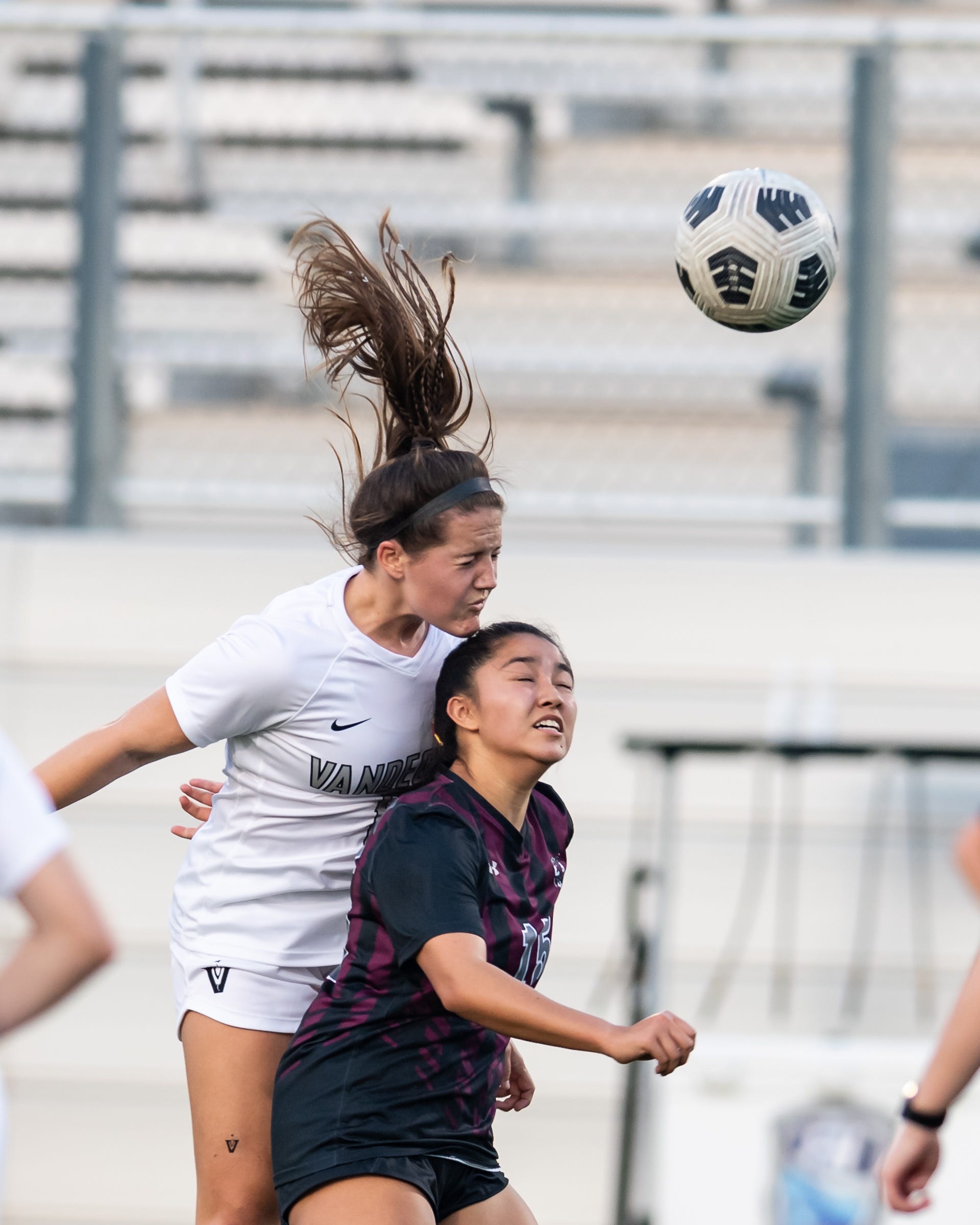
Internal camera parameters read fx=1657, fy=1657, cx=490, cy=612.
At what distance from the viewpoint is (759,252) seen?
10.8 ft

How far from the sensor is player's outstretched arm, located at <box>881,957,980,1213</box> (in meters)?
2.26

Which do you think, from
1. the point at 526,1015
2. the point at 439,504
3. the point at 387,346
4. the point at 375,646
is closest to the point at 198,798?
the point at 375,646

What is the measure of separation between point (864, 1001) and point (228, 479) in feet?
10.2

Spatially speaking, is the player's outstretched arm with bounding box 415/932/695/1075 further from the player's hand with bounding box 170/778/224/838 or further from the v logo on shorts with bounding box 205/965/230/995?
the player's hand with bounding box 170/778/224/838

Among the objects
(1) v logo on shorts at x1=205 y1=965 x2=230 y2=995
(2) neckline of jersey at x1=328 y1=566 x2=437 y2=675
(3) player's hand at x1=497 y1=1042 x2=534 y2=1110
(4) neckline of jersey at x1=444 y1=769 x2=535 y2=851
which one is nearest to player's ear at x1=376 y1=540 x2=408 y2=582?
(2) neckline of jersey at x1=328 y1=566 x2=437 y2=675

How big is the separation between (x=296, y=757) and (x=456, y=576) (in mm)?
429

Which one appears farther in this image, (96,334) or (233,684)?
(96,334)

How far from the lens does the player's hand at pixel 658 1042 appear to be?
222 centimetres

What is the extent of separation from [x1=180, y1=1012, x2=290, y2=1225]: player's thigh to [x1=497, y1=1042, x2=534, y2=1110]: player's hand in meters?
0.43

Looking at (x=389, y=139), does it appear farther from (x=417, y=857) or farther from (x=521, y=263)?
(x=417, y=857)

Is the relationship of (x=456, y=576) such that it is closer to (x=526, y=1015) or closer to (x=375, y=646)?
(x=375, y=646)

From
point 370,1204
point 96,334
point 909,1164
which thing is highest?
point 96,334

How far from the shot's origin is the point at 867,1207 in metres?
4.39

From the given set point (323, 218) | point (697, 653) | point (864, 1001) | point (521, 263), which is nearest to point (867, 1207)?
point (864, 1001)
